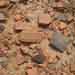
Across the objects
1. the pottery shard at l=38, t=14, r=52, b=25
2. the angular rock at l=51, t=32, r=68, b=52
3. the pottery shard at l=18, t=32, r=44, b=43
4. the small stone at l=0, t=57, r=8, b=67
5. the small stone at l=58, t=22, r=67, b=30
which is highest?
the pottery shard at l=38, t=14, r=52, b=25

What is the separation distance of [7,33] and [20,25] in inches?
3.0

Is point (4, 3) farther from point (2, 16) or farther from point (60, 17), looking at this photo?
point (60, 17)

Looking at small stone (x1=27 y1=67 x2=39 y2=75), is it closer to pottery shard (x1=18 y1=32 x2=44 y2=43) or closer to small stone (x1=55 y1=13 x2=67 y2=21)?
pottery shard (x1=18 y1=32 x2=44 y2=43)

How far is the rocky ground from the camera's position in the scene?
4.53 feet

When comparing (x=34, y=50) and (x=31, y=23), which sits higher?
(x=31, y=23)

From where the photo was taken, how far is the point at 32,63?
1.38 m

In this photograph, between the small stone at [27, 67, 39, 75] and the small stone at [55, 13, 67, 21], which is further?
the small stone at [55, 13, 67, 21]

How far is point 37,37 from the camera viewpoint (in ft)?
4.63

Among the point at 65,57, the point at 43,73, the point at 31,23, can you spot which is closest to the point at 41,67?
the point at 43,73

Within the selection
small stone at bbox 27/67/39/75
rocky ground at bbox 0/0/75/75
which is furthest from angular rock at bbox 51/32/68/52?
small stone at bbox 27/67/39/75

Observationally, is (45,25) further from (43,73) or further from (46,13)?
(43,73)

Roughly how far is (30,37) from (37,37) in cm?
4

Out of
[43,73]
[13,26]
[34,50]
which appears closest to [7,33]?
[13,26]

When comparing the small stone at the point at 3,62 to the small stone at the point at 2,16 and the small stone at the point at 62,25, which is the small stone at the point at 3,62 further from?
the small stone at the point at 62,25
